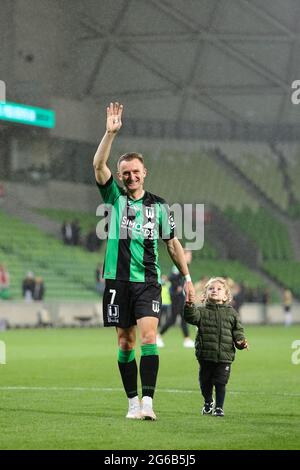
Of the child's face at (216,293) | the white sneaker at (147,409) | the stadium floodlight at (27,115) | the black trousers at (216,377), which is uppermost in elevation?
the stadium floodlight at (27,115)

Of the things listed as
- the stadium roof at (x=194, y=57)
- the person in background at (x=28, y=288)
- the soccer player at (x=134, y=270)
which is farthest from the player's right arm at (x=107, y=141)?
the stadium roof at (x=194, y=57)

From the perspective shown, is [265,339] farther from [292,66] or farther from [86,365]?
[292,66]

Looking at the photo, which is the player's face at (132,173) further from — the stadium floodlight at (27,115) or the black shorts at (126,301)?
the stadium floodlight at (27,115)

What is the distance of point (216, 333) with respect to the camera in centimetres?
1020

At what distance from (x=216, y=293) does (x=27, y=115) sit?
1439 inches

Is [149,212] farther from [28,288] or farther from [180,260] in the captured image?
[28,288]

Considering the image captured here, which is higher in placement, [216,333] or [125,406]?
[216,333]

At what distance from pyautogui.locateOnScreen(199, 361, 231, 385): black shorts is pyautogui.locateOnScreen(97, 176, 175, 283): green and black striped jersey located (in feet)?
3.34

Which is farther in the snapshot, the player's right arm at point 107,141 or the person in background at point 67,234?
the person in background at point 67,234

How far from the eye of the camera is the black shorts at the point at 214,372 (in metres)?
10.2

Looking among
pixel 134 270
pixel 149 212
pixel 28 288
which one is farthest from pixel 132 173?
pixel 28 288

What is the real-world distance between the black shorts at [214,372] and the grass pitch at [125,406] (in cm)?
35
